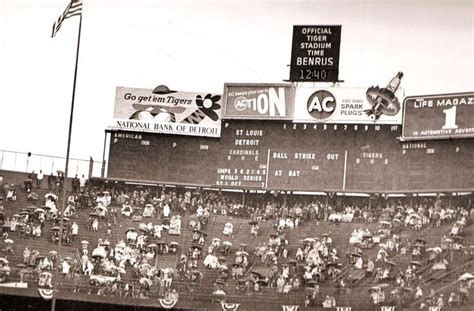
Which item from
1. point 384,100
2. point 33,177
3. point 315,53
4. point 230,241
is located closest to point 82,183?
point 33,177

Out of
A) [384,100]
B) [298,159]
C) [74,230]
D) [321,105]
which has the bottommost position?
[74,230]

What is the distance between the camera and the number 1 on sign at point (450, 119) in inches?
1400

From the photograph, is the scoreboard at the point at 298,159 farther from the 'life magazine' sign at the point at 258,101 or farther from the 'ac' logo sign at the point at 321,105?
the 'ac' logo sign at the point at 321,105

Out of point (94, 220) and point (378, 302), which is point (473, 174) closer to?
point (378, 302)

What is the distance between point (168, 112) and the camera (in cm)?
4100

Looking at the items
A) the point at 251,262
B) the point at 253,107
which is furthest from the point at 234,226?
the point at 253,107

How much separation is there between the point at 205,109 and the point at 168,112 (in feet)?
6.30

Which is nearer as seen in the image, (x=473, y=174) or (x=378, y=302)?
(x=378, y=302)

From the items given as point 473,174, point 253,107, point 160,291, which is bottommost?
point 160,291

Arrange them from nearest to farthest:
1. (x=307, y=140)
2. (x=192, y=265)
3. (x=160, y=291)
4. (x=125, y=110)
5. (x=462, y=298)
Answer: (x=462, y=298), (x=160, y=291), (x=192, y=265), (x=307, y=140), (x=125, y=110)

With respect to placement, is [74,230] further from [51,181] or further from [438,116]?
[438,116]

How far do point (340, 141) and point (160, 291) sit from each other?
1021 cm

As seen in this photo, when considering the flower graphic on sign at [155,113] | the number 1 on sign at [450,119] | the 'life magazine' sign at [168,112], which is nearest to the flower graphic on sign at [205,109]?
the 'life magazine' sign at [168,112]

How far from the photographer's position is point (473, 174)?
34562 millimetres
